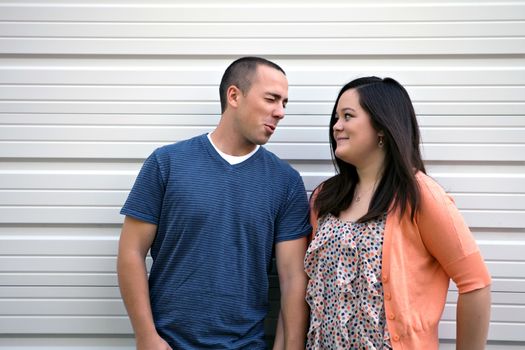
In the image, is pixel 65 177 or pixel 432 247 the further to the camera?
pixel 65 177

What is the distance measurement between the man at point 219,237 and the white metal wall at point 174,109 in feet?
1.20

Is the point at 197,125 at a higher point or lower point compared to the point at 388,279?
higher

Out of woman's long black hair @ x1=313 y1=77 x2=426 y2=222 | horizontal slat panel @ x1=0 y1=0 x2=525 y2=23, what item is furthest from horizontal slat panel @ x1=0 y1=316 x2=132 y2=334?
horizontal slat panel @ x1=0 y1=0 x2=525 y2=23

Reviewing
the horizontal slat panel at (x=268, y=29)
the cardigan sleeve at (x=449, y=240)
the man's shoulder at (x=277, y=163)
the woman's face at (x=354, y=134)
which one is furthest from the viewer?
the horizontal slat panel at (x=268, y=29)

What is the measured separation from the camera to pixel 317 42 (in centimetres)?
256

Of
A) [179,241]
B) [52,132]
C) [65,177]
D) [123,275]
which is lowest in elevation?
[123,275]

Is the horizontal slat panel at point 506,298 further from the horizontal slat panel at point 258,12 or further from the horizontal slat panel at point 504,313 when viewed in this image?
the horizontal slat panel at point 258,12

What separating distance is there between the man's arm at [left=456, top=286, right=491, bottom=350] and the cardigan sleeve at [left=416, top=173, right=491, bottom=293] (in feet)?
0.13

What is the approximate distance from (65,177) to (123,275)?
2.30ft

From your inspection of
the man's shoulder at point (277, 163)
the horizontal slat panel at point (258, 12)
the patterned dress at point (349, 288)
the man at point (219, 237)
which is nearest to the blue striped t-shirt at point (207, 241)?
the man at point (219, 237)

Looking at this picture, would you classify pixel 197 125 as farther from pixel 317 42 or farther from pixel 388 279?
pixel 388 279

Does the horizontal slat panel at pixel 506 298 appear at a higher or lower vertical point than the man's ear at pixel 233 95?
lower

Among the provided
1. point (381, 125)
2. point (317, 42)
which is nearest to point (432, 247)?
point (381, 125)

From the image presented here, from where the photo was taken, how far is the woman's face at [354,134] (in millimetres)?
2090
